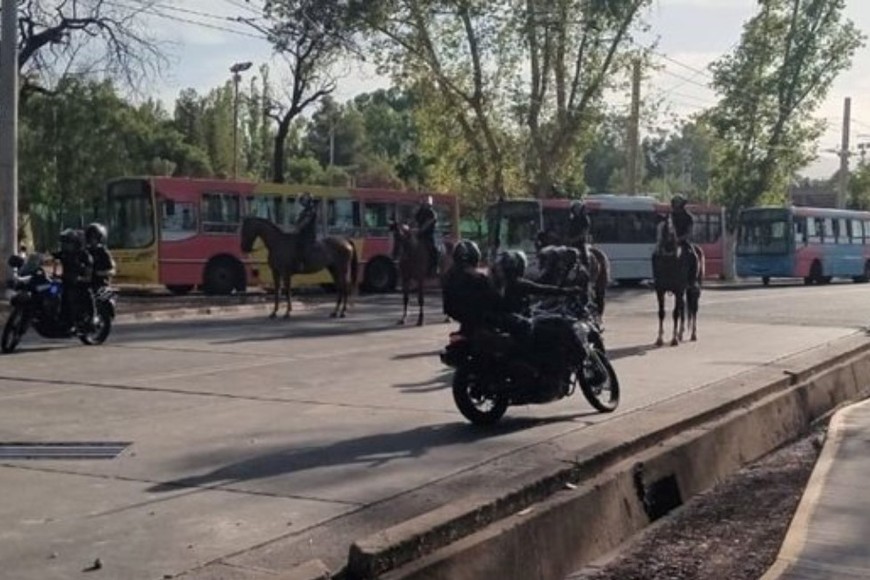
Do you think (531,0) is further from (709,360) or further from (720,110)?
(709,360)

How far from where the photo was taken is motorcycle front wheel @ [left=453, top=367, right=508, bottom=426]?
10.6m

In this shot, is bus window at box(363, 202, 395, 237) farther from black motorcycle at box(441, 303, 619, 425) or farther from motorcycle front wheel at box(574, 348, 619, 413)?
black motorcycle at box(441, 303, 619, 425)

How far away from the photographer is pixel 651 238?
45.1 m

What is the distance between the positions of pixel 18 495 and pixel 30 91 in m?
27.5

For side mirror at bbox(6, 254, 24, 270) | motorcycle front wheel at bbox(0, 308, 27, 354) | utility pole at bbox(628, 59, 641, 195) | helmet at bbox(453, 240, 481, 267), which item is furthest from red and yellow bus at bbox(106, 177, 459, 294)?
helmet at bbox(453, 240, 481, 267)

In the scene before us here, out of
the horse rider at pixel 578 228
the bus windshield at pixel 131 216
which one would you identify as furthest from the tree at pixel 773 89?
the horse rider at pixel 578 228

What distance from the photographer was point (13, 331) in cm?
1650

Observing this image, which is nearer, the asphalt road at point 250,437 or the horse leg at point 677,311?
the asphalt road at point 250,437

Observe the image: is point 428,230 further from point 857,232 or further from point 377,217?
point 857,232

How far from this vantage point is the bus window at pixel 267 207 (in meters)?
34.5

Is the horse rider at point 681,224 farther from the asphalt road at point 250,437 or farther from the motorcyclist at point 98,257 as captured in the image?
the motorcyclist at point 98,257

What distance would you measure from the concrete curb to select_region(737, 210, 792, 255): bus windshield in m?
36.5

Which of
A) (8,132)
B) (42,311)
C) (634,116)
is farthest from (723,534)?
(634,116)

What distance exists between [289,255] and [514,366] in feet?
46.0
